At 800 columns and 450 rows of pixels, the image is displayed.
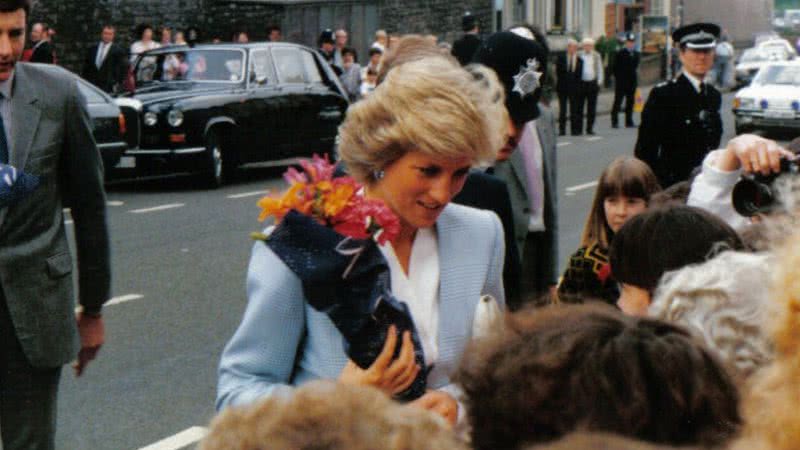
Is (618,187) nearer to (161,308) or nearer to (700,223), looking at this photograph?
(700,223)

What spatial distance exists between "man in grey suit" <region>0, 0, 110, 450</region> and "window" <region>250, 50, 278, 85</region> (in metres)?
13.7

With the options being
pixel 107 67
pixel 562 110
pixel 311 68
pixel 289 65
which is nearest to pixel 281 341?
pixel 289 65

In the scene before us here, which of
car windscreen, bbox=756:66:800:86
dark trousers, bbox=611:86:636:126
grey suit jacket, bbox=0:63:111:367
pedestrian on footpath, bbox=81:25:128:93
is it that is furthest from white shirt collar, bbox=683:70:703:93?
dark trousers, bbox=611:86:636:126

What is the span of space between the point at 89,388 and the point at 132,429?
0.87 meters

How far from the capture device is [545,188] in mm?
5406

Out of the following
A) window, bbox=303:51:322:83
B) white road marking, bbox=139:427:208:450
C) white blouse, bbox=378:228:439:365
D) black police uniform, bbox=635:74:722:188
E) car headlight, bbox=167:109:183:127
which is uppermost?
white blouse, bbox=378:228:439:365

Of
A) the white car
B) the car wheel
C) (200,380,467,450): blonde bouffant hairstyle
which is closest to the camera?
(200,380,467,450): blonde bouffant hairstyle

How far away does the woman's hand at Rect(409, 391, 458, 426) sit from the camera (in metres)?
2.80

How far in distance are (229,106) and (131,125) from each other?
4.46 feet

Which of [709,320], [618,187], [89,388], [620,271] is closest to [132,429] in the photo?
[89,388]

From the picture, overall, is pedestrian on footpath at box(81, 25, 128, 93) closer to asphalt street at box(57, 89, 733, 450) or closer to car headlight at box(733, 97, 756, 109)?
asphalt street at box(57, 89, 733, 450)

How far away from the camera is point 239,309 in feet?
31.3

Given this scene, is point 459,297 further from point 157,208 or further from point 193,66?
point 193,66

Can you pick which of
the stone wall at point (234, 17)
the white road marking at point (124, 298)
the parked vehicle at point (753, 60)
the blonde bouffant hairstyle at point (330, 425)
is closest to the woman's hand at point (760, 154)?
the blonde bouffant hairstyle at point (330, 425)
